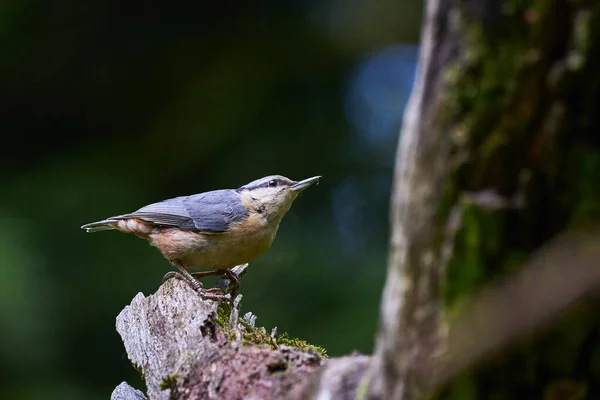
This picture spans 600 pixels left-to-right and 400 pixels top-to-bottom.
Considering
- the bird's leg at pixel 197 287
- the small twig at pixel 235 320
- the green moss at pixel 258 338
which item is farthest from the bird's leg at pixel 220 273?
the green moss at pixel 258 338

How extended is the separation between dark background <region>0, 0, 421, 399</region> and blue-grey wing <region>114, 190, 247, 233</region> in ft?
4.99

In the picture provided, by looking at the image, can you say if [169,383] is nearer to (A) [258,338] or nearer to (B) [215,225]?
(A) [258,338]

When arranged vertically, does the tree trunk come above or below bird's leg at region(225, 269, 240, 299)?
below

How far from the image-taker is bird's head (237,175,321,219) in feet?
11.9

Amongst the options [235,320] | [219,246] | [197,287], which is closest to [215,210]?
[219,246]

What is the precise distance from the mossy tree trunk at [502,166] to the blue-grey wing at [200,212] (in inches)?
84.9

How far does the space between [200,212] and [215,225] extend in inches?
4.9

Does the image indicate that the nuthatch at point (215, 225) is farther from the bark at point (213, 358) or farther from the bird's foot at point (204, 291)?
the bark at point (213, 358)

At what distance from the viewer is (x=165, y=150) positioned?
18.6ft

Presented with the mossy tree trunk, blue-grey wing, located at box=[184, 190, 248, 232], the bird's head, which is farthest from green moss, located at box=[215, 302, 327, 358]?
the mossy tree trunk

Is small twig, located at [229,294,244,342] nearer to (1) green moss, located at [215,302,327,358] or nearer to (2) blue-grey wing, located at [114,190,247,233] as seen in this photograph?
(1) green moss, located at [215,302,327,358]

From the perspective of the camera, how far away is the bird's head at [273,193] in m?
3.62

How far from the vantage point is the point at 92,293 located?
17.2ft

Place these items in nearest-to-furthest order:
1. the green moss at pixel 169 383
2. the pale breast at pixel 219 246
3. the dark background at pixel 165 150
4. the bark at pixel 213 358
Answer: the bark at pixel 213 358, the green moss at pixel 169 383, the pale breast at pixel 219 246, the dark background at pixel 165 150
